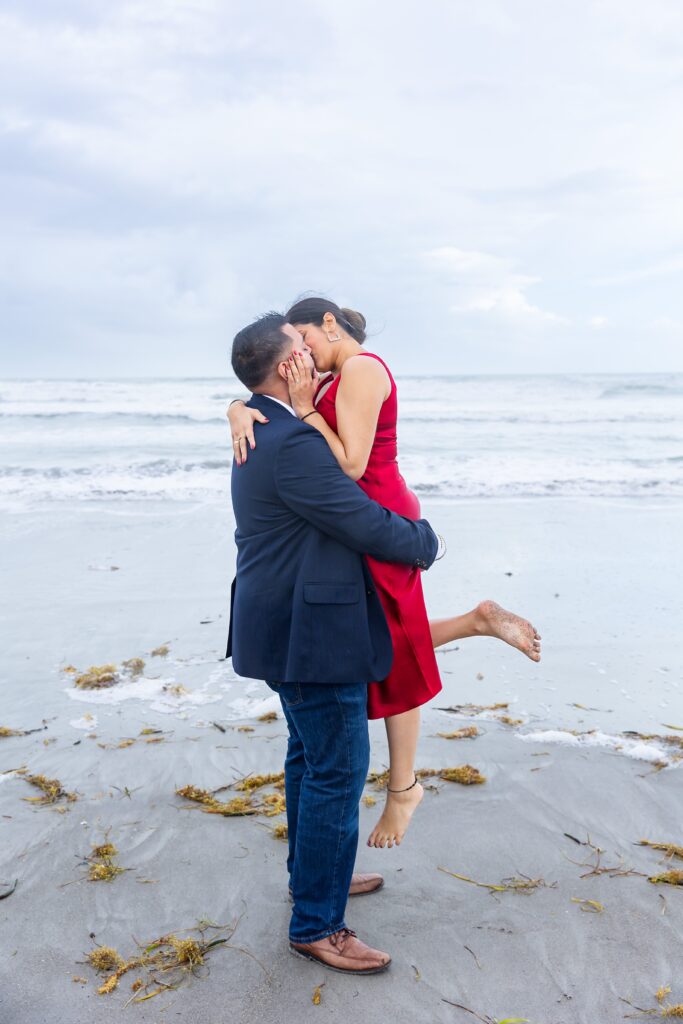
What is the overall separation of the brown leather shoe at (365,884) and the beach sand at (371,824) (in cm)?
4

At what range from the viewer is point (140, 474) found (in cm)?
1568

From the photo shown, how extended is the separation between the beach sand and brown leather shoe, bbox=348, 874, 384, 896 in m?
0.04

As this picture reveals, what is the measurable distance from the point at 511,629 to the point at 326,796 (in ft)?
3.17

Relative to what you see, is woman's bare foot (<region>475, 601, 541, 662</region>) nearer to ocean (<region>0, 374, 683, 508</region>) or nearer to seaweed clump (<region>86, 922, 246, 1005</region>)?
seaweed clump (<region>86, 922, 246, 1005</region>)

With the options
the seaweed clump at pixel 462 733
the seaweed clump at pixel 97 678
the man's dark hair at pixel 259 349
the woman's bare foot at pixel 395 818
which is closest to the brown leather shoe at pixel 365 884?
the woman's bare foot at pixel 395 818

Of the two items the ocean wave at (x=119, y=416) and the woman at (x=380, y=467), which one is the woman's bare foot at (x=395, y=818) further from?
the ocean wave at (x=119, y=416)

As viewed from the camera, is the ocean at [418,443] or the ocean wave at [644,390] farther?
the ocean wave at [644,390]

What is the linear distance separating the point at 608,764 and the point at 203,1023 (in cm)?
239

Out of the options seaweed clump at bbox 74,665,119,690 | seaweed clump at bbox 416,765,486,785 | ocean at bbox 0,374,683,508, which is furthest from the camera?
ocean at bbox 0,374,683,508

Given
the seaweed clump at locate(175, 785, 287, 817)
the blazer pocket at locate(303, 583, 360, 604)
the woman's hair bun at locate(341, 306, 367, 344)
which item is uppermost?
the woman's hair bun at locate(341, 306, 367, 344)

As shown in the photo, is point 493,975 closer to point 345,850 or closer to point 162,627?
point 345,850

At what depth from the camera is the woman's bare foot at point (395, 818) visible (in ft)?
10.4

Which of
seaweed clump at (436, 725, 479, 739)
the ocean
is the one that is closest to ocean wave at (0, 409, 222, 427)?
the ocean

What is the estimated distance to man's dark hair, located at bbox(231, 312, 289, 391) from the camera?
9.14ft
